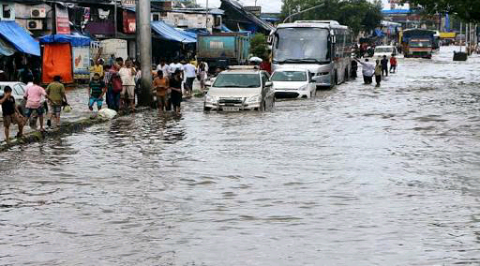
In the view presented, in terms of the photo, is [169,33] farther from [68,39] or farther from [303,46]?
[68,39]

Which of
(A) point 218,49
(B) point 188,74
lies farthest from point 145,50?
(A) point 218,49

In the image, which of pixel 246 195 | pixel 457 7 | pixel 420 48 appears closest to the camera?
pixel 246 195

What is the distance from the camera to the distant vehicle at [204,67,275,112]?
27.2 m

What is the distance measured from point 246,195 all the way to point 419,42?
8240 cm

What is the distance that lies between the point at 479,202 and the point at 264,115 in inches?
571

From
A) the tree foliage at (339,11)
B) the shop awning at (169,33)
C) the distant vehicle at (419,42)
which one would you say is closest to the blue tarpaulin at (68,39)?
the shop awning at (169,33)

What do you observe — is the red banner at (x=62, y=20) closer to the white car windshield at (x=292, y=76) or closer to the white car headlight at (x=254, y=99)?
the white car windshield at (x=292, y=76)

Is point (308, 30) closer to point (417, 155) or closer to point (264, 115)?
point (264, 115)

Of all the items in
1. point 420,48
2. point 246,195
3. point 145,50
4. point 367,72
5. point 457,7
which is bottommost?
point 246,195

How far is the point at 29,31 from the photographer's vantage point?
3866 cm

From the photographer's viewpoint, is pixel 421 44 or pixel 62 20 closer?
pixel 62 20

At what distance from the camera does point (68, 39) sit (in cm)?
3772

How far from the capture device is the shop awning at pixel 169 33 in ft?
170

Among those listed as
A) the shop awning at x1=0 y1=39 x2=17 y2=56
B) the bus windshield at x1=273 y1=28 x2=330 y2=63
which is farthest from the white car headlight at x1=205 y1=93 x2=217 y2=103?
the bus windshield at x1=273 y1=28 x2=330 y2=63
